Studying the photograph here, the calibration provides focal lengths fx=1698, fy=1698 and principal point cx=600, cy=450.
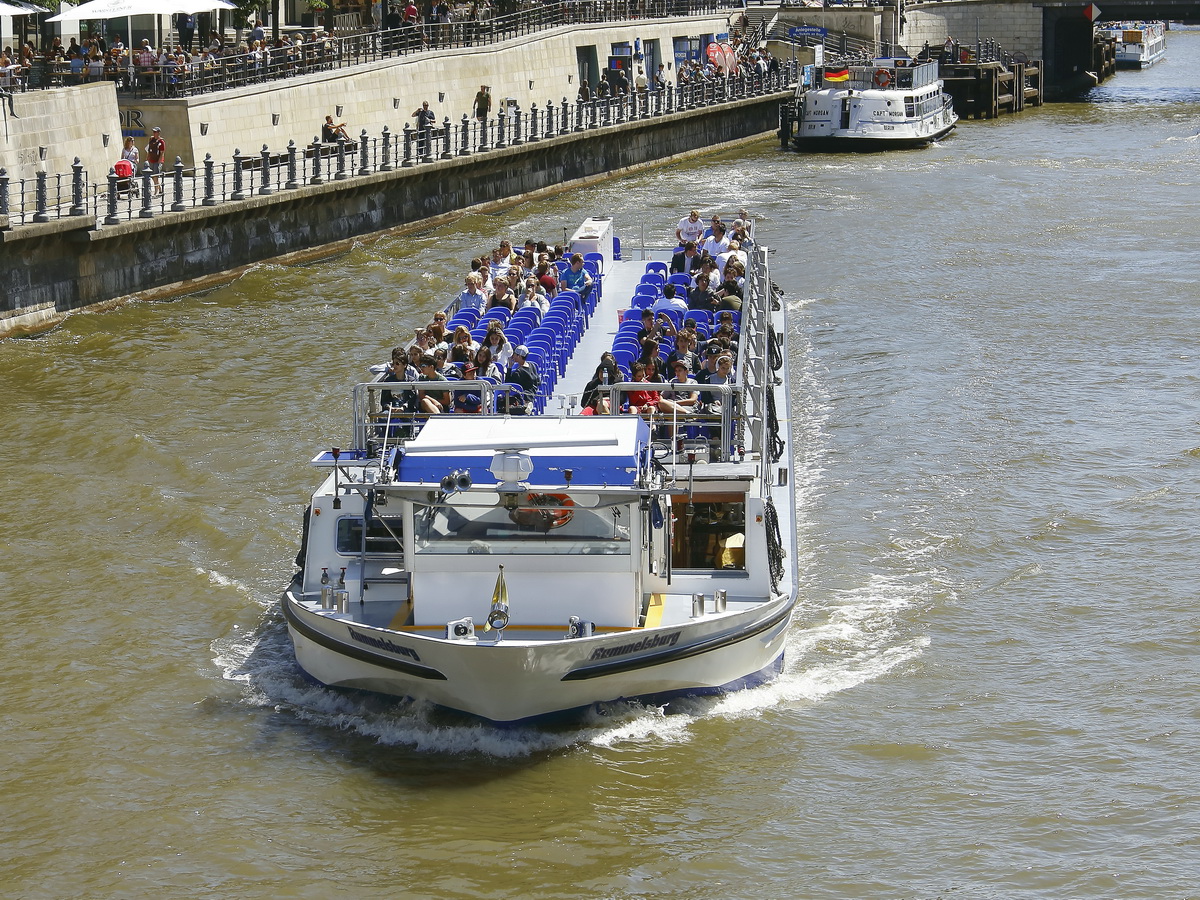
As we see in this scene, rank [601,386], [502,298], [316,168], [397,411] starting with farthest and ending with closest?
[316,168] < [502,298] < [397,411] < [601,386]

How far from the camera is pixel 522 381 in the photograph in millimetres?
15812

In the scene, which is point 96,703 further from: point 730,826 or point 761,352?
point 761,352

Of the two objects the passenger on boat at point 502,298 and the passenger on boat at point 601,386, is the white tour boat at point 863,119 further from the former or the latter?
the passenger on boat at point 601,386

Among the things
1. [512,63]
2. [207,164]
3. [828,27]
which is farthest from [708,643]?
[828,27]

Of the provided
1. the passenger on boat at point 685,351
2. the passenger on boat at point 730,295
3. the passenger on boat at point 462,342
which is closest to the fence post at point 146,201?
the passenger on boat at point 730,295

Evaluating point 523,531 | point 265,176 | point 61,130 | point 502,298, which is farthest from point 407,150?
point 523,531

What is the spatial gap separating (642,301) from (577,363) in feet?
5.63

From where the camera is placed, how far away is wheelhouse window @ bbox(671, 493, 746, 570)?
13.9 m

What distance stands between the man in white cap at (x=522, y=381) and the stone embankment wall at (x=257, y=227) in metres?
12.3

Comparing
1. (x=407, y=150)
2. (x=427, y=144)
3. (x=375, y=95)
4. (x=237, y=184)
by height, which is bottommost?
(x=237, y=184)

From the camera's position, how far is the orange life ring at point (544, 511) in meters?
12.3

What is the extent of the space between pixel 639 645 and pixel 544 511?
1.20 meters

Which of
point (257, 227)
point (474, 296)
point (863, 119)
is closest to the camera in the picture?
point (474, 296)

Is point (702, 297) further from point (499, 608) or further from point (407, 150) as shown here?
point (407, 150)
